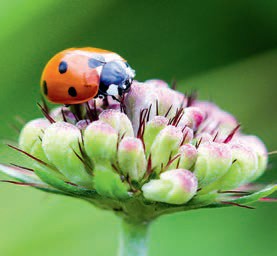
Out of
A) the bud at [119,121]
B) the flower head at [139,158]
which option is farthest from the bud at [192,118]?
the bud at [119,121]

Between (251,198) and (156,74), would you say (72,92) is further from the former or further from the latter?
(156,74)

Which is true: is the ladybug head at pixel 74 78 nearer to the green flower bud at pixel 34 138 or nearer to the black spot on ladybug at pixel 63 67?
the black spot on ladybug at pixel 63 67

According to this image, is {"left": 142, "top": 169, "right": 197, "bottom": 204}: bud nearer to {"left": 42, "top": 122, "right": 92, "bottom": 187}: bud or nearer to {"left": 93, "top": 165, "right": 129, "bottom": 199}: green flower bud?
{"left": 93, "top": 165, "right": 129, "bottom": 199}: green flower bud

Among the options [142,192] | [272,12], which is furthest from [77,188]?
[272,12]

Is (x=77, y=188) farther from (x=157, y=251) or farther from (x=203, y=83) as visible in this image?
(x=203, y=83)

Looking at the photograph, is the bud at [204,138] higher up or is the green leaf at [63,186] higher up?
the bud at [204,138]

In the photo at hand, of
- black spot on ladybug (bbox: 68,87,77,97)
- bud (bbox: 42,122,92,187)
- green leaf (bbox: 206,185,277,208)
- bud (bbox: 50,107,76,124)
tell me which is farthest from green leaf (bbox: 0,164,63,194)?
green leaf (bbox: 206,185,277,208)

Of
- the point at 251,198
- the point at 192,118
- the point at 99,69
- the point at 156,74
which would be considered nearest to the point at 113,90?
the point at 99,69
